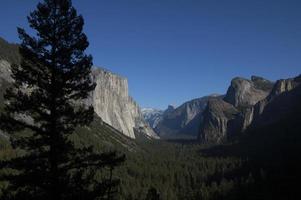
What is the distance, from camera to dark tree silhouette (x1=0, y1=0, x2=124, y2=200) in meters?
23.5

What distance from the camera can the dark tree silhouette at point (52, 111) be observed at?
924 inches

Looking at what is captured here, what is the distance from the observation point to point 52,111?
24391 mm

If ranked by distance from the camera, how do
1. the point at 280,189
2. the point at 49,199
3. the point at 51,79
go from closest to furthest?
the point at 49,199 → the point at 51,79 → the point at 280,189

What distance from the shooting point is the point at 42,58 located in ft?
81.8

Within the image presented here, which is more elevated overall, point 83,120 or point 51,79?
point 51,79

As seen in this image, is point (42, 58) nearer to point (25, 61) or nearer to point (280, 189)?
point (25, 61)

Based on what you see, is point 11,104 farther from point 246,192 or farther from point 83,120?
point 246,192

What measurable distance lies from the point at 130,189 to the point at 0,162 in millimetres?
140996

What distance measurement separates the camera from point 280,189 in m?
122

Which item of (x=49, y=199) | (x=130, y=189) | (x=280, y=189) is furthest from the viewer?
(x=130, y=189)

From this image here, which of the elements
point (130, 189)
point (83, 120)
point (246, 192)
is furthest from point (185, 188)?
point (83, 120)

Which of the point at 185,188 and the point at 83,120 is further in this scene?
the point at 185,188

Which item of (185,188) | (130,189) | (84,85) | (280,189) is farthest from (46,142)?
(185,188)

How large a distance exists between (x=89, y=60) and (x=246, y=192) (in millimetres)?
111591
